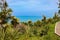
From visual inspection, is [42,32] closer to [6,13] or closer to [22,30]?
[22,30]

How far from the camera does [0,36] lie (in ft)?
12.7

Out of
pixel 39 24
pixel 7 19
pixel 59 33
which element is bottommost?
pixel 39 24

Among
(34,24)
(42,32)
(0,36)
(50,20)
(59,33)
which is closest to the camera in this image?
(59,33)

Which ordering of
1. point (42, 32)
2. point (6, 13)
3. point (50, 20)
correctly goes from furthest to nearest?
1. point (50, 20)
2. point (42, 32)
3. point (6, 13)

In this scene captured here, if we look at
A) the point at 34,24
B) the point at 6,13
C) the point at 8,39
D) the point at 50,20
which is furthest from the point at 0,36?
the point at 50,20

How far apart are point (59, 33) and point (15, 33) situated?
5.70ft

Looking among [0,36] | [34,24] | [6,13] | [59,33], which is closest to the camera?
[59,33]

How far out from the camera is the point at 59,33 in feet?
8.20

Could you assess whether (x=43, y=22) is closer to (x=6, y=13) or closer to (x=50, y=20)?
(x=50, y=20)

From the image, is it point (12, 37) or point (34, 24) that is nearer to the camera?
point (12, 37)

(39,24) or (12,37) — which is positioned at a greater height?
(12,37)

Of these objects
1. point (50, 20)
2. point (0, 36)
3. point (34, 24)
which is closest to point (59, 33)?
point (0, 36)

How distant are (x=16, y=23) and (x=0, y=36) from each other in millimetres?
5906

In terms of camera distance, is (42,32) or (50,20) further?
(50,20)
